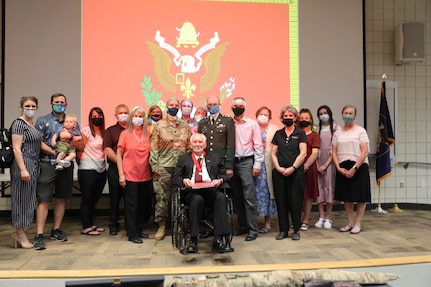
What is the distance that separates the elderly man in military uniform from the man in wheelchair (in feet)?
0.66

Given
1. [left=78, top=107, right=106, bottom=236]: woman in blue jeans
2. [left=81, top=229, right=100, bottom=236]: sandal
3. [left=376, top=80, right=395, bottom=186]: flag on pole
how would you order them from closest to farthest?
[left=78, top=107, right=106, bottom=236]: woman in blue jeans, [left=81, top=229, right=100, bottom=236]: sandal, [left=376, top=80, right=395, bottom=186]: flag on pole

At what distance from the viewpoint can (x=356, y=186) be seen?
3986mm

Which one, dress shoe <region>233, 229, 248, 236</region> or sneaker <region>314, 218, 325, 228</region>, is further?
sneaker <region>314, 218, 325, 228</region>

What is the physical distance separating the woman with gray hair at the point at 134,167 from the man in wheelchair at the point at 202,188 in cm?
45

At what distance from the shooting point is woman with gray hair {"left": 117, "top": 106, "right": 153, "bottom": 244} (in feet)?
12.0

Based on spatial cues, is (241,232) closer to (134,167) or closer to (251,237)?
(251,237)

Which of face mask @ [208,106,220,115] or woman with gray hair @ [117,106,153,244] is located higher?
face mask @ [208,106,220,115]

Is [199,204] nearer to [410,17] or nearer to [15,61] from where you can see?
[15,61]

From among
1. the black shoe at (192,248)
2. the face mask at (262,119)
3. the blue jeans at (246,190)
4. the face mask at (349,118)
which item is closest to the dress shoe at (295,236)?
the blue jeans at (246,190)

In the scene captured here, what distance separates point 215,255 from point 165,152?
1103 mm

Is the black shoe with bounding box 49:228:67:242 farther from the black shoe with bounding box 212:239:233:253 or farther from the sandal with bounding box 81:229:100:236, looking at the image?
the black shoe with bounding box 212:239:233:253

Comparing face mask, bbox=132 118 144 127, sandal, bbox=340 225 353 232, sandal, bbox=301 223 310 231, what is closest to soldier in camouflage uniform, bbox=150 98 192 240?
face mask, bbox=132 118 144 127

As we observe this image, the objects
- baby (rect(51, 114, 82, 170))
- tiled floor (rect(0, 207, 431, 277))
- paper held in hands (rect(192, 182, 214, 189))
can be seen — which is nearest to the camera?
tiled floor (rect(0, 207, 431, 277))

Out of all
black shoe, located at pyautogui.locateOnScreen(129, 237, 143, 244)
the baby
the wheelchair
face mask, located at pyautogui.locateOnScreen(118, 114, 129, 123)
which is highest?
face mask, located at pyautogui.locateOnScreen(118, 114, 129, 123)
